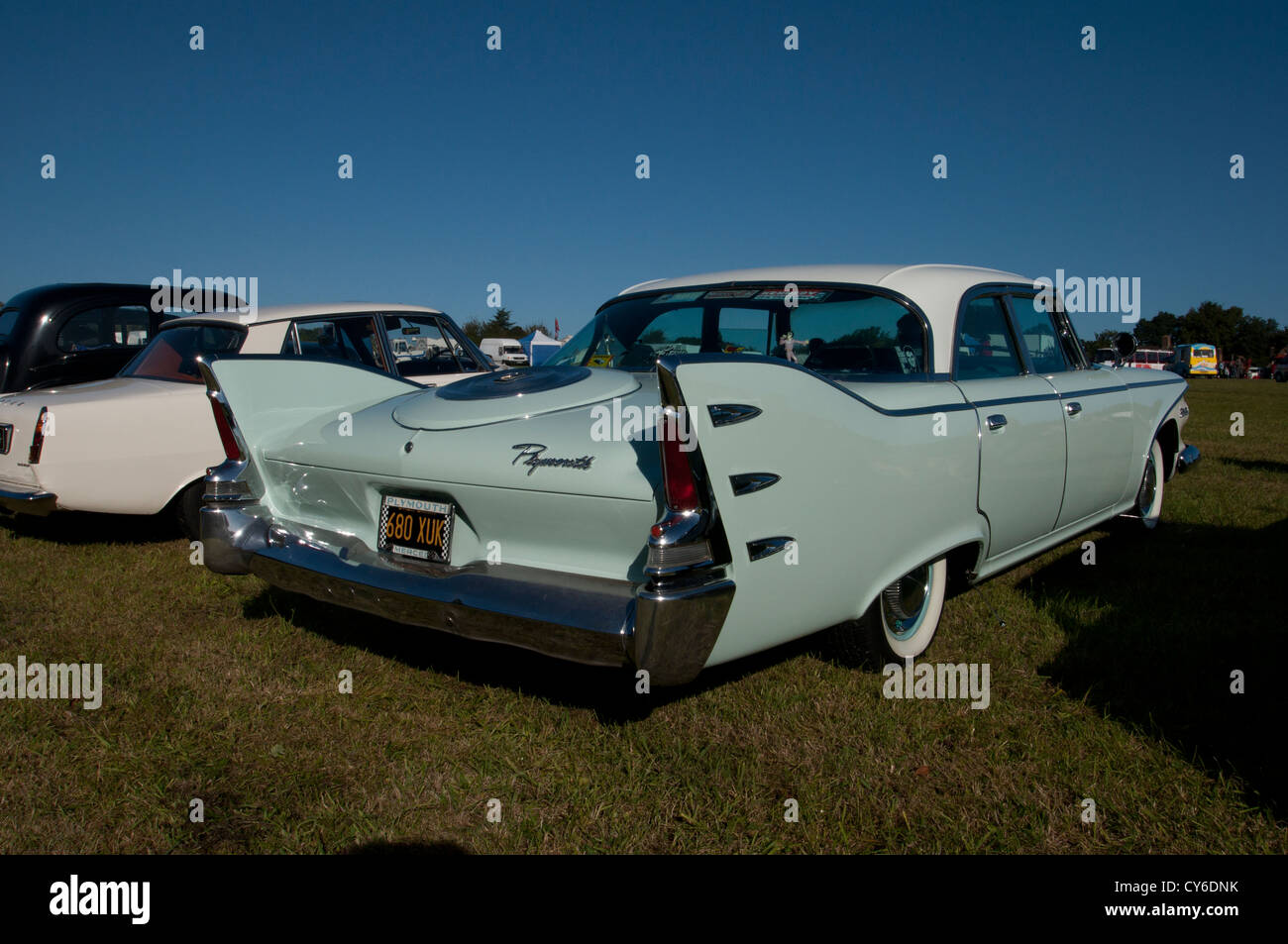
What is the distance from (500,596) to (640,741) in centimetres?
67

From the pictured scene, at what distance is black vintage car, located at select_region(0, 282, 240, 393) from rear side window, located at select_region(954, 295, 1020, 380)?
19.2 feet

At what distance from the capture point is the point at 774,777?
243cm

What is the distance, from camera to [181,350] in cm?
567

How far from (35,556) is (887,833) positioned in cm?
503

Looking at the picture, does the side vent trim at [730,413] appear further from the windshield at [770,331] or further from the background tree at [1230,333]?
the background tree at [1230,333]

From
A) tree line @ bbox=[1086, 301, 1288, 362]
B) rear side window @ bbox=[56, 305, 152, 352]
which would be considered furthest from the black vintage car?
tree line @ bbox=[1086, 301, 1288, 362]

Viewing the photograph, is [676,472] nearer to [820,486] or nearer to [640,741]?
[820,486]

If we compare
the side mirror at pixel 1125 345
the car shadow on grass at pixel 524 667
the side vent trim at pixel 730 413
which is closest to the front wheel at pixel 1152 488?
the side mirror at pixel 1125 345

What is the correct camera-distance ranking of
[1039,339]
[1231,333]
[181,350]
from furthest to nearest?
[1231,333] < [181,350] < [1039,339]

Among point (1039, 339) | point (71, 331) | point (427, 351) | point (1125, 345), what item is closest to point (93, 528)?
point (71, 331)

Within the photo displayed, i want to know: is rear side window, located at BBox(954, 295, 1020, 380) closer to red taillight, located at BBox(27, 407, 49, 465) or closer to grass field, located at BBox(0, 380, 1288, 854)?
grass field, located at BBox(0, 380, 1288, 854)

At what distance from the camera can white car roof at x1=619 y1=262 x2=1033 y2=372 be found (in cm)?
329
